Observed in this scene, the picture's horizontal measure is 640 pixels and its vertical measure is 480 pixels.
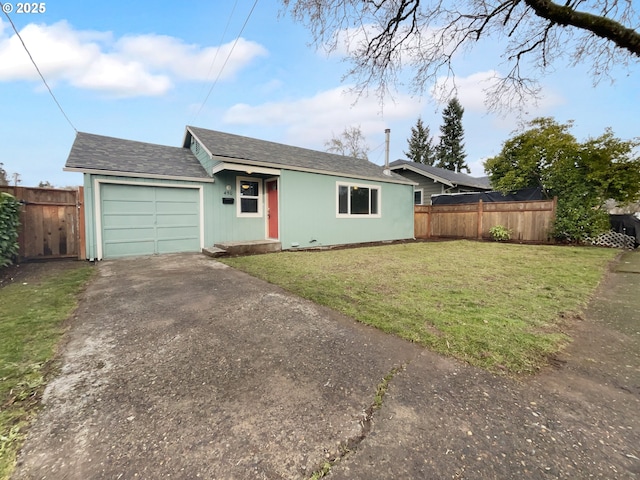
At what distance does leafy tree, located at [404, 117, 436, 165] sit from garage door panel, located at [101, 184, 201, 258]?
1335 inches

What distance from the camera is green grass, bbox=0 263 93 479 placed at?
1.62 m

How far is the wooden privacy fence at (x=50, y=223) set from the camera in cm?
670

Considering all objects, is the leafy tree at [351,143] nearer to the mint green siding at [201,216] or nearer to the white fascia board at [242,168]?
the mint green siding at [201,216]

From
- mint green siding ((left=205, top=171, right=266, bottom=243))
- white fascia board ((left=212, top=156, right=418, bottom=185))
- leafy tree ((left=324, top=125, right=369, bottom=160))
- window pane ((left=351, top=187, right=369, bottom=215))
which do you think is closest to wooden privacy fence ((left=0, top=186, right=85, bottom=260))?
mint green siding ((left=205, top=171, right=266, bottom=243))

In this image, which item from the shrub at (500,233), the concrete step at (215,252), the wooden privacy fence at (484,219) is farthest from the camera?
the shrub at (500,233)

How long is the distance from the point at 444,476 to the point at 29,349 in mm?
3383

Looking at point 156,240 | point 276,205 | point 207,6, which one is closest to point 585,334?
point 276,205

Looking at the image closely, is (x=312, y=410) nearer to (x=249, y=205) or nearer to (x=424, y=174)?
(x=249, y=205)

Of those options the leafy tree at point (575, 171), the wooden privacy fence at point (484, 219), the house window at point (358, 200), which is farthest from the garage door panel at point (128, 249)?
the leafy tree at point (575, 171)

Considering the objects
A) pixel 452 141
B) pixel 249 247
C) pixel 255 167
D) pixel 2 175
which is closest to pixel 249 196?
pixel 255 167

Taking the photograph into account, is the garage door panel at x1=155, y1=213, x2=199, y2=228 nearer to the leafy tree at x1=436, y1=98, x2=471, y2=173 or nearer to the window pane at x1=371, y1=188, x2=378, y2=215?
the window pane at x1=371, y1=188, x2=378, y2=215

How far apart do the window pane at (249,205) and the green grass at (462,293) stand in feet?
7.99

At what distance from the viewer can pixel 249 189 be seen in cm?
951

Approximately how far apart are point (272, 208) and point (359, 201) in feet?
11.9
